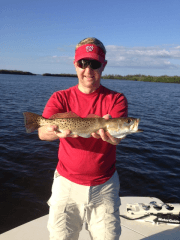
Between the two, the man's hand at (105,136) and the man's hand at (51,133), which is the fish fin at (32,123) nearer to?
the man's hand at (51,133)

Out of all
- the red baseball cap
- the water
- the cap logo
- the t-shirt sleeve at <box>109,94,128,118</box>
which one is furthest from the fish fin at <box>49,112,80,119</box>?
the water

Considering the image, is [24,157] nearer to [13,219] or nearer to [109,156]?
[13,219]

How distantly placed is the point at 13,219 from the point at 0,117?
45.5 ft

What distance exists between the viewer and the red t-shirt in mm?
3359

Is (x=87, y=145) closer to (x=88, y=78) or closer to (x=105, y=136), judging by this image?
(x=105, y=136)

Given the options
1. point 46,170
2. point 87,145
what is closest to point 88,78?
point 87,145

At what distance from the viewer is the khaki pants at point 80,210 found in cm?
333

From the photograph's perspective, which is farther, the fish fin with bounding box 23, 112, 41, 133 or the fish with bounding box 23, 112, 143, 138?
the fish fin with bounding box 23, 112, 41, 133

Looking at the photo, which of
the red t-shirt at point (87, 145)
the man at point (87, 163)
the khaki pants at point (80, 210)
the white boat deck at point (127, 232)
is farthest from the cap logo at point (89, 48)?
the white boat deck at point (127, 232)

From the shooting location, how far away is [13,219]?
7.52 metres

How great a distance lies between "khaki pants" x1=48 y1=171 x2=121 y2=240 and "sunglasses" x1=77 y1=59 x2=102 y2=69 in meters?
1.96

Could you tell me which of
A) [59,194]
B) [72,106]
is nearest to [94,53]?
[72,106]

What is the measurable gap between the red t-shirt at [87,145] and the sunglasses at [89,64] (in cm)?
38

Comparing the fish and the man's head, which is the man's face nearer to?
the man's head
